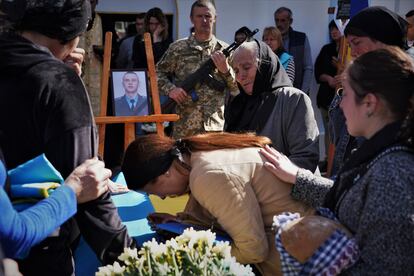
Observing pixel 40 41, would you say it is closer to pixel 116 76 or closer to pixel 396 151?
pixel 396 151

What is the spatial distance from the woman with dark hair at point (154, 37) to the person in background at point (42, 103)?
3773mm

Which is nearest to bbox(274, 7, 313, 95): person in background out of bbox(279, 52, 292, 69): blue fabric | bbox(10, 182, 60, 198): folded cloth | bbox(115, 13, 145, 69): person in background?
bbox(279, 52, 292, 69): blue fabric

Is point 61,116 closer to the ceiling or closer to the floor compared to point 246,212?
closer to the ceiling

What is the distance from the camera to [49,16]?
1527 millimetres

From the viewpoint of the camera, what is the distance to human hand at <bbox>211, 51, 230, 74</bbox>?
13.0 feet

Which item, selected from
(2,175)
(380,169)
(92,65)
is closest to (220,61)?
(92,65)

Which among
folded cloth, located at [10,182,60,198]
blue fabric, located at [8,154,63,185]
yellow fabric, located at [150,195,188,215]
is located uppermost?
blue fabric, located at [8,154,63,185]

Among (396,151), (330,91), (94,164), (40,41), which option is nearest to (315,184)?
(396,151)

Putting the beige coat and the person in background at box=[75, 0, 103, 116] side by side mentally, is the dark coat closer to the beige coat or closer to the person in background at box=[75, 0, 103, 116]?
the beige coat

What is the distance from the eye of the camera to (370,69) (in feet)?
4.95

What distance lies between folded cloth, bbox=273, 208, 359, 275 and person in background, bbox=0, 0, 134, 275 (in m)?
0.65

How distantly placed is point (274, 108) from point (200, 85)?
4.74 ft

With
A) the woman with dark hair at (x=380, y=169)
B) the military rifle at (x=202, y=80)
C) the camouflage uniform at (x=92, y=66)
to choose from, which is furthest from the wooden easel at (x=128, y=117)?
the woman with dark hair at (x=380, y=169)

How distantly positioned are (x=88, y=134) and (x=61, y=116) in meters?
0.10
